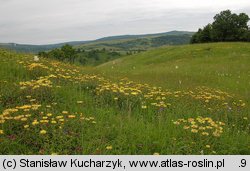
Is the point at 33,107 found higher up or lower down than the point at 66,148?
higher up

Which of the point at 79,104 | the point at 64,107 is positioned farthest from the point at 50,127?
the point at 79,104

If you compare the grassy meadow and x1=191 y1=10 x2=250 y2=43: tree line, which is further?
x1=191 y1=10 x2=250 y2=43: tree line

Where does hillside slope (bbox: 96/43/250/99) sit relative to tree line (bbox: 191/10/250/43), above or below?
below

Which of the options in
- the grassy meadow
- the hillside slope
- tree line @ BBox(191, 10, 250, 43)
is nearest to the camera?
the grassy meadow

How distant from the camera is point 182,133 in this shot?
607 centimetres

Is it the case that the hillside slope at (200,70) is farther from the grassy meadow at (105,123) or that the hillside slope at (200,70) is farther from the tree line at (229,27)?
the tree line at (229,27)

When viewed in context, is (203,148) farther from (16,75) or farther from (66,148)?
(16,75)

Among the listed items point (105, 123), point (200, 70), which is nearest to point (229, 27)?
point (200, 70)

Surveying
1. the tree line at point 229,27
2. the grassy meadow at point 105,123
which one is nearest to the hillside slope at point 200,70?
the grassy meadow at point 105,123

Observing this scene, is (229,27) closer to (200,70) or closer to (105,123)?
(200,70)

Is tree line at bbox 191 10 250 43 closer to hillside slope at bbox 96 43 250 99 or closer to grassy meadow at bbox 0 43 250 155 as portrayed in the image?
hillside slope at bbox 96 43 250 99

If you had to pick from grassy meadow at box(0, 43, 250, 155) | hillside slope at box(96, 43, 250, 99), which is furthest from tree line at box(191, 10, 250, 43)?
grassy meadow at box(0, 43, 250, 155)

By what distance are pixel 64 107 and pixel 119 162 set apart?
8.83 ft

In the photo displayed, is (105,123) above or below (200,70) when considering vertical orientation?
above
